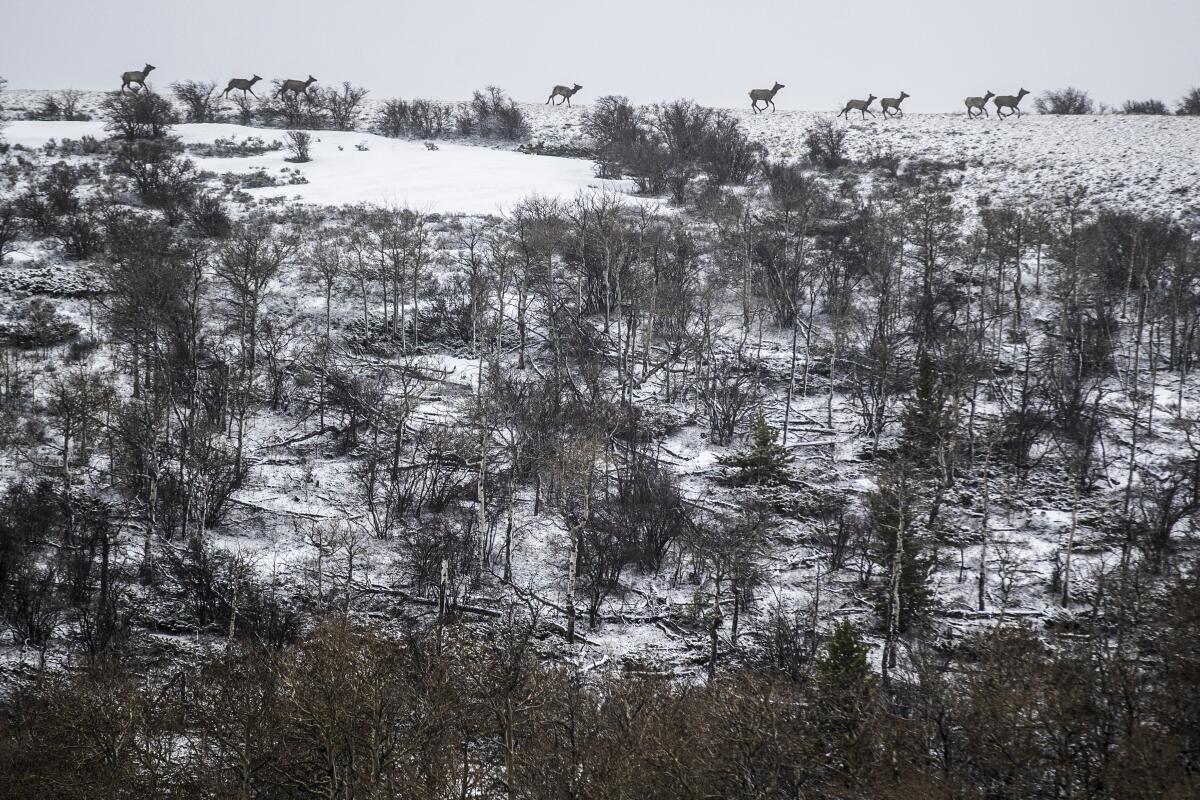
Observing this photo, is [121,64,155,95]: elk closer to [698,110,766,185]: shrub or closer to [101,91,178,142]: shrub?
[101,91,178,142]: shrub

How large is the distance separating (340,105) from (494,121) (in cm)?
1585

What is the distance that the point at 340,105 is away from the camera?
81.1m

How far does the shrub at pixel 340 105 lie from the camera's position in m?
79.4

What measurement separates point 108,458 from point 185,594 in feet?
31.0

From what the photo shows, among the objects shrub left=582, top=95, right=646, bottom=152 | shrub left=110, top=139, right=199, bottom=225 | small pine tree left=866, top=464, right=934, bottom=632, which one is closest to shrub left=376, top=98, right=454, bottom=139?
shrub left=582, top=95, right=646, bottom=152

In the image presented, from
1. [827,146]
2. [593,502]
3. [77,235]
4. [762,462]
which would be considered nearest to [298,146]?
[77,235]

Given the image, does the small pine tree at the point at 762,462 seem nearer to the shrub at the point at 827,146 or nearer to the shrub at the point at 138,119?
the shrub at the point at 827,146

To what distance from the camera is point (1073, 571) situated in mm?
30344

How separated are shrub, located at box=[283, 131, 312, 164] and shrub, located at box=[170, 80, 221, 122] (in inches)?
490

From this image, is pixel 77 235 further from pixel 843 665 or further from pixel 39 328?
pixel 843 665

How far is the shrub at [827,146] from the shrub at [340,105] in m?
45.1

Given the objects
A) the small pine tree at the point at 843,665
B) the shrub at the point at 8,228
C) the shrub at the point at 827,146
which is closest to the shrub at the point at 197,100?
the shrub at the point at 8,228

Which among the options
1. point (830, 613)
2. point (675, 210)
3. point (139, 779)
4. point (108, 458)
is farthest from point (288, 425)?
point (675, 210)

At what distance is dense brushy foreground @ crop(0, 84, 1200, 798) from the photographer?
1980 centimetres
